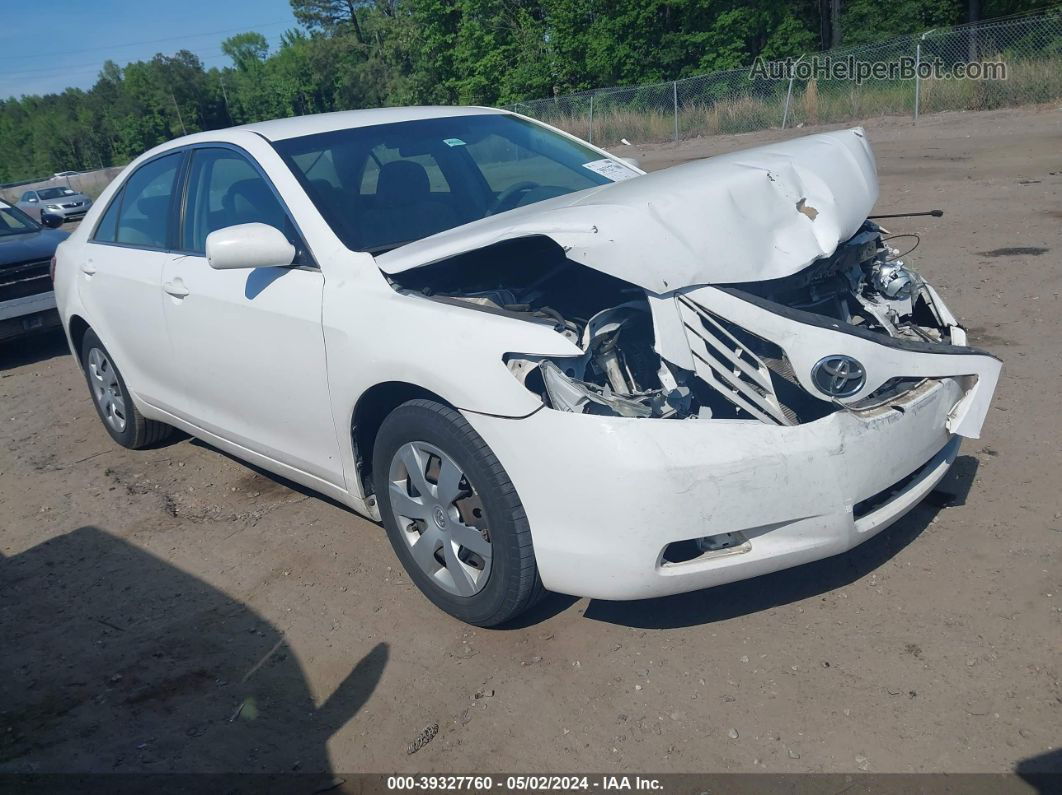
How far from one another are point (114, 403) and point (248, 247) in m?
2.67

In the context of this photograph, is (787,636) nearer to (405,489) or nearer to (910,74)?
(405,489)

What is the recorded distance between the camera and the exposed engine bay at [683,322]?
2932 mm

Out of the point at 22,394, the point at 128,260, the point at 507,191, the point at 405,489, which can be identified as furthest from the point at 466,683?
the point at 22,394

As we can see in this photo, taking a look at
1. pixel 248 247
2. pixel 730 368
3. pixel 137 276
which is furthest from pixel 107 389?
pixel 730 368

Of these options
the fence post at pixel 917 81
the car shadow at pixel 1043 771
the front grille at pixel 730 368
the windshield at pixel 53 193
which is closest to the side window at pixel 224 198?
the front grille at pixel 730 368

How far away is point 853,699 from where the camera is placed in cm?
281

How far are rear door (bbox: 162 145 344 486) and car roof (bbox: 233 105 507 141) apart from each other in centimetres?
19

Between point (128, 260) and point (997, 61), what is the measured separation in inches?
847

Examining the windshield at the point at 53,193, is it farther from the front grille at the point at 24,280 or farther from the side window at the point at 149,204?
the side window at the point at 149,204

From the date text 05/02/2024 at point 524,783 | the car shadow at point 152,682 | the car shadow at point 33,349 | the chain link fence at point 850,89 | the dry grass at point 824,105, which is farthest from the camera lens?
the chain link fence at point 850,89

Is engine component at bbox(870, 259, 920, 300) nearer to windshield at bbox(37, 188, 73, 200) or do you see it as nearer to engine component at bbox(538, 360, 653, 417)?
engine component at bbox(538, 360, 653, 417)

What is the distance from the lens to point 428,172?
4.20m

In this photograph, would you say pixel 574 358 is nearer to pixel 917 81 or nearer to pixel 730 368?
pixel 730 368

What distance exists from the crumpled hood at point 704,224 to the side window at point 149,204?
1.89m
